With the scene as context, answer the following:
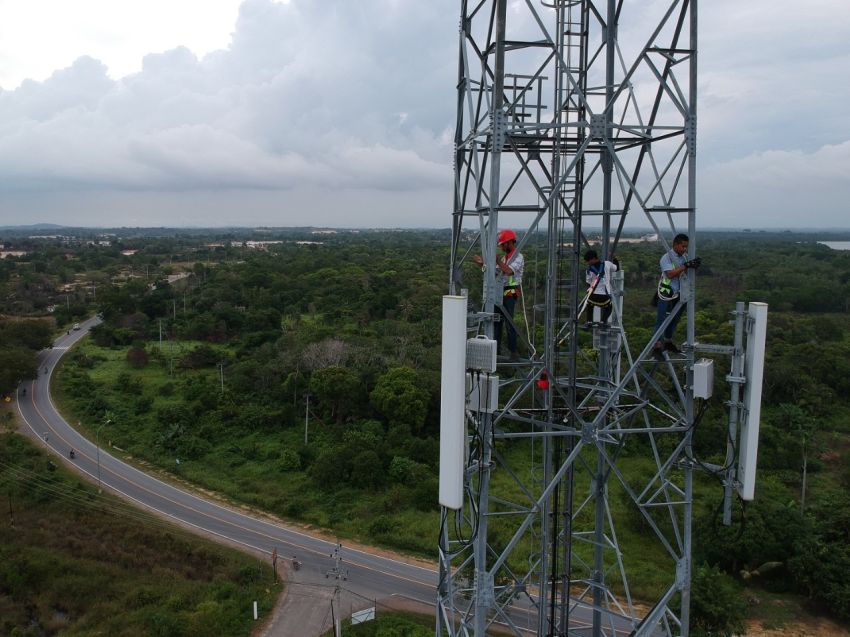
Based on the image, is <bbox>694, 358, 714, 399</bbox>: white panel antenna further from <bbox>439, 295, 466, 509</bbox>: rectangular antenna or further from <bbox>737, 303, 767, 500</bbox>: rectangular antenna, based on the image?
<bbox>439, 295, 466, 509</bbox>: rectangular antenna

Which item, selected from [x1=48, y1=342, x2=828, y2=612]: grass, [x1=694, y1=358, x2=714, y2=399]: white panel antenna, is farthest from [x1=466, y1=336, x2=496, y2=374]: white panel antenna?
[x1=48, y1=342, x2=828, y2=612]: grass

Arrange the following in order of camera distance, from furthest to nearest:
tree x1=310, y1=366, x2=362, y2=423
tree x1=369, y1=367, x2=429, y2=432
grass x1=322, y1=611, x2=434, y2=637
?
tree x1=310, y1=366, x2=362, y2=423 → tree x1=369, y1=367, x2=429, y2=432 → grass x1=322, y1=611, x2=434, y2=637

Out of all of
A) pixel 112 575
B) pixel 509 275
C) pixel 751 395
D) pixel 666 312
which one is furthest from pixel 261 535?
pixel 751 395

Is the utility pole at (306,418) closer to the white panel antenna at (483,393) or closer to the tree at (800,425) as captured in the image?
the tree at (800,425)

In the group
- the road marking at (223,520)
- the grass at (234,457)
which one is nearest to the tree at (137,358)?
the grass at (234,457)

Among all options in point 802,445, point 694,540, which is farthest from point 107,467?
point 802,445

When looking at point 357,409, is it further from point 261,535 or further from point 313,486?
point 261,535
